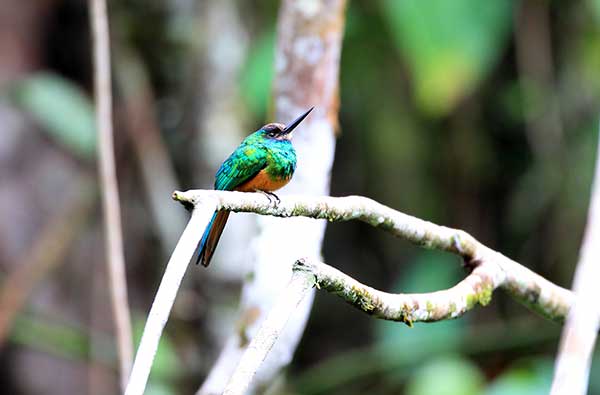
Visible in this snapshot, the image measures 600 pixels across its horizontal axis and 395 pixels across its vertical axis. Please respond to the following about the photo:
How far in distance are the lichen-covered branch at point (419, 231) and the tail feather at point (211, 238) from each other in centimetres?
36

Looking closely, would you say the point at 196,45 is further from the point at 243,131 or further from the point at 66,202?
the point at 66,202

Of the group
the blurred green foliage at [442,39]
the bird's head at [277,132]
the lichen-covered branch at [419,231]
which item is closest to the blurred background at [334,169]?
the blurred green foliage at [442,39]

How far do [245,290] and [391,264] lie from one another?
2.10 metres

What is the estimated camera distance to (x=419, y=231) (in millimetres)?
1518

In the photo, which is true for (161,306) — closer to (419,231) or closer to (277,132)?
(419,231)

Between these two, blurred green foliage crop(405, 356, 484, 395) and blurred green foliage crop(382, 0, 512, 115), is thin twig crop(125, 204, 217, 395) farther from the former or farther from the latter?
blurred green foliage crop(382, 0, 512, 115)

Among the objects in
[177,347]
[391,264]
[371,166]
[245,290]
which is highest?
[371,166]

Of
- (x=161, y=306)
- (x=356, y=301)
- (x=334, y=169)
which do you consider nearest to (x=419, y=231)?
(x=356, y=301)

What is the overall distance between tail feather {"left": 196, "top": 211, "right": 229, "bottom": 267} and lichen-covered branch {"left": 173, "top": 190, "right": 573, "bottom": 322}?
1.19 feet

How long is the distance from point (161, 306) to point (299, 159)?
3.73 feet

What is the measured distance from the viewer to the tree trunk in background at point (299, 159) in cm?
198

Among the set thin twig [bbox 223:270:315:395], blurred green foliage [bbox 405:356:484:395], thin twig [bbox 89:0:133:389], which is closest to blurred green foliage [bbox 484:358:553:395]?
blurred green foliage [bbox 405:356:484:395]

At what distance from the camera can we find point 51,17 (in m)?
3.96

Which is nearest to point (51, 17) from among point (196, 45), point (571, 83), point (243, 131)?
point (196, 45)
